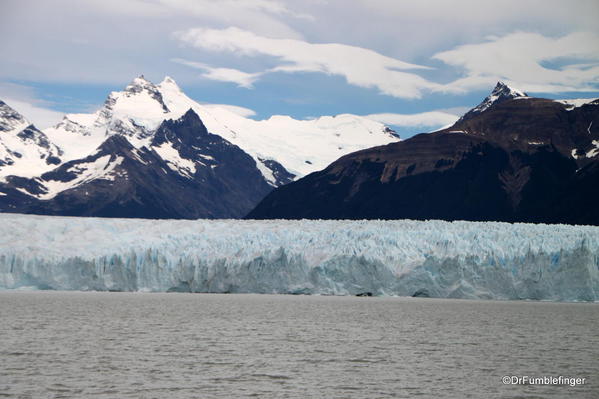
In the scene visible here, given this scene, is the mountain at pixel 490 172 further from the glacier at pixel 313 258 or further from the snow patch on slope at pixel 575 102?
the glacier at pixel 313 258

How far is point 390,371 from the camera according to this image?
24.0 metres

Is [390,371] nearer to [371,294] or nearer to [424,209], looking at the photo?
[371,294]

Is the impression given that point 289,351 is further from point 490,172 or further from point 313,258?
point 490,172

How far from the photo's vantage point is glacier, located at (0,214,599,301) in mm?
47844

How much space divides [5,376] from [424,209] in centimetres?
15589

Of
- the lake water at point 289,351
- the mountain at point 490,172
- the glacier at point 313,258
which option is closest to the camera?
the lake water at point 289,351

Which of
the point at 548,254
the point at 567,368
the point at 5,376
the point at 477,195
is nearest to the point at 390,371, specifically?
the point at 567,368

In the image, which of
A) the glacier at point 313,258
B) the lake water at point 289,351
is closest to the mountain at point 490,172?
the glacier at point 313,258

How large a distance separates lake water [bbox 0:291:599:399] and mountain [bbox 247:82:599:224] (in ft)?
385

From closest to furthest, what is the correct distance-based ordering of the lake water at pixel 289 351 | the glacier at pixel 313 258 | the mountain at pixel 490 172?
the lake water at pixel 289 351
the glacier at pixel 313 258
the mountain at pixel 490 172

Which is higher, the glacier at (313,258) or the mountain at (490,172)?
the mountain at (490,172)

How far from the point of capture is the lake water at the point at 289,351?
20.9 metres

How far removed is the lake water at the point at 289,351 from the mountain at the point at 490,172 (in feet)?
385

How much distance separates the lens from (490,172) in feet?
569
